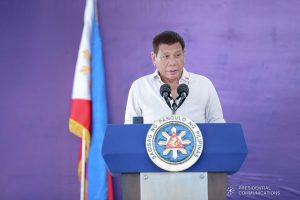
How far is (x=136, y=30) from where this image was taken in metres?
3.64

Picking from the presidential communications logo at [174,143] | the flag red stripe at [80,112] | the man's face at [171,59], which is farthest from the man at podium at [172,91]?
the flag red stripe at [80,112]

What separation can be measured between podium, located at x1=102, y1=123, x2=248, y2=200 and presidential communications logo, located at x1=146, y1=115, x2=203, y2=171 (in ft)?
0.07

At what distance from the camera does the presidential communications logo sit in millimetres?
1368

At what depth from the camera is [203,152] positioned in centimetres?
139

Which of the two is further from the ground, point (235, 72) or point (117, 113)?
point (235, 72)

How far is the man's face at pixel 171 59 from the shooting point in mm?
2006

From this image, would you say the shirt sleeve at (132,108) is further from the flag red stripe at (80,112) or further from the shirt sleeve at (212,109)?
the flag red stripe at (80,112)

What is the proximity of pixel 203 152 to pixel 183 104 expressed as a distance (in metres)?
0.66

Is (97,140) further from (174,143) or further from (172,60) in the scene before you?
(174,143)

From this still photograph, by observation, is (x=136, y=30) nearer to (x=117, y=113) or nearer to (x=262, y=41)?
(x=117, y=113)

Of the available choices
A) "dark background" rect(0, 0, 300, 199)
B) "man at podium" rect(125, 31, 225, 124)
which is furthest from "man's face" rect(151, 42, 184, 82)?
"dark background" rect(0, 0, 300, 199)

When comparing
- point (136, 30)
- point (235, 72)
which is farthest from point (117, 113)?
point (235, 72)

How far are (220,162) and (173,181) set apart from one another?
0.54ft

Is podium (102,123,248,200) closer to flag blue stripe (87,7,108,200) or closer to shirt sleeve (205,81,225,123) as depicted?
shirt sleeve (205,81,225,123)
